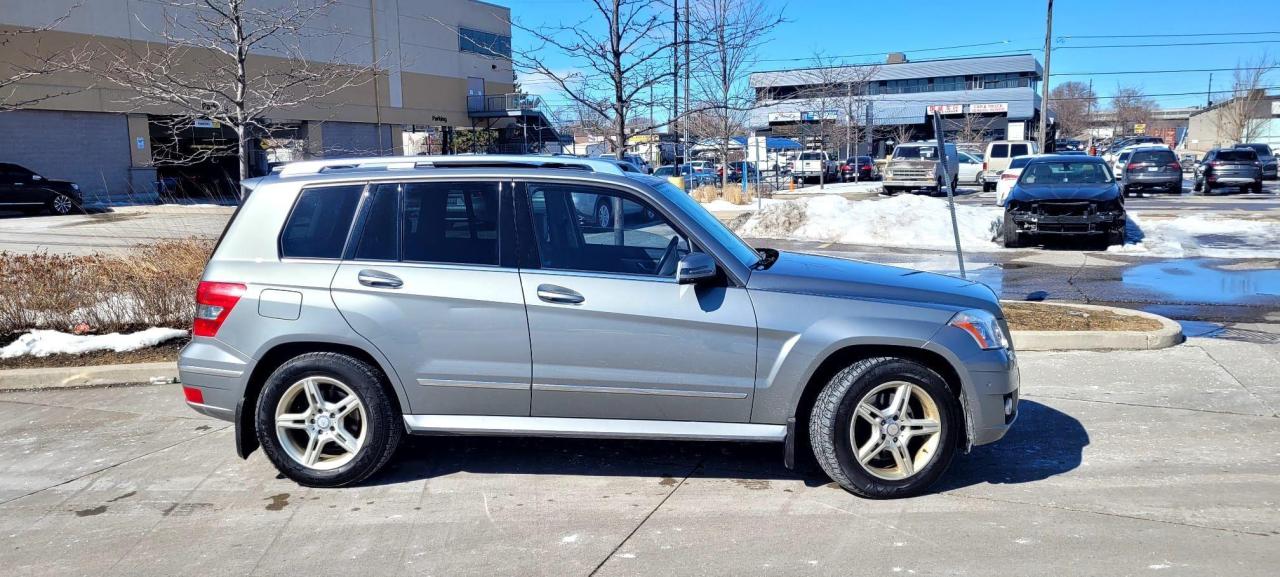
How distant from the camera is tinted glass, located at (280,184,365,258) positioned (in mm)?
5078

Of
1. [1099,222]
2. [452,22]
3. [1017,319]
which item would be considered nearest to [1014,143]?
[1099,222]

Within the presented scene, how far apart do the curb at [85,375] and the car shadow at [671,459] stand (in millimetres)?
2860

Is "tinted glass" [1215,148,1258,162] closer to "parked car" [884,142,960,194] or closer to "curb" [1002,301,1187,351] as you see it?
"parked car" [884,142,960,194]

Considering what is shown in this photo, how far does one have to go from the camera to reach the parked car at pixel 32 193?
27.1m

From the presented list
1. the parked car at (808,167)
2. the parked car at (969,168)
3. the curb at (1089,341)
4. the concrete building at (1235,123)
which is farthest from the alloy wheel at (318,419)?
the concrete building at (1235,123)

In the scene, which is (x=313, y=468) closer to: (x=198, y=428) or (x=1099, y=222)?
(x=198, y=428)

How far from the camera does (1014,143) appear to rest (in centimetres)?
3659

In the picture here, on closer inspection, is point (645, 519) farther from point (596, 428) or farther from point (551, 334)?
point (551, 334)

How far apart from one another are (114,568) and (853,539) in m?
3.30

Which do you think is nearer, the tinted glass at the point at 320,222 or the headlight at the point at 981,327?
the headlight at the point at 981,327

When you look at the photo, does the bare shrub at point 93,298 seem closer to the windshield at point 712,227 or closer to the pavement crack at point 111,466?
the pavement crack at point 111,466

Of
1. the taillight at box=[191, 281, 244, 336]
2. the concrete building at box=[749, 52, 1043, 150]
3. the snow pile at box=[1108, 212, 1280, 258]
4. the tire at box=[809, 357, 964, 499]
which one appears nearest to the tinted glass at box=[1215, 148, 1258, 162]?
the concrete building at box=[749, 52, 1043, 150]

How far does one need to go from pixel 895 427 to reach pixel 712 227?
57.0 inches

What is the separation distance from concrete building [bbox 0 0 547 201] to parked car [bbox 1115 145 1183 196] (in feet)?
68.6
